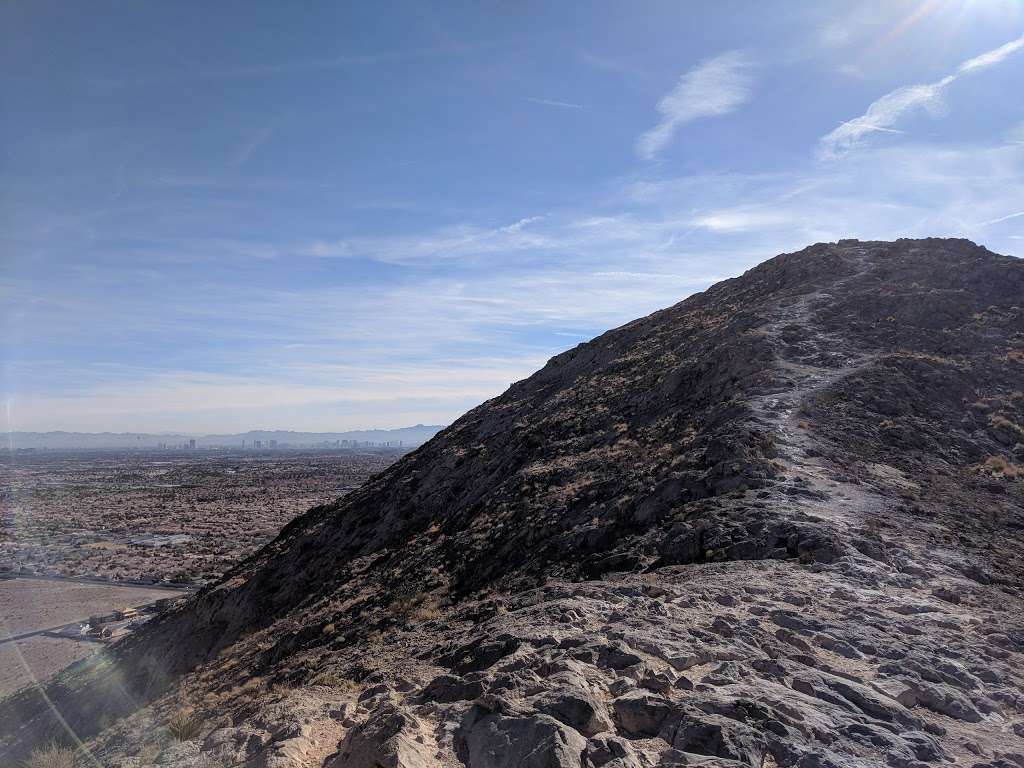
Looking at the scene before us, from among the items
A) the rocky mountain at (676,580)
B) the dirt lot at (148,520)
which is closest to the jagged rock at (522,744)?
the rocky mountain at (676,580)

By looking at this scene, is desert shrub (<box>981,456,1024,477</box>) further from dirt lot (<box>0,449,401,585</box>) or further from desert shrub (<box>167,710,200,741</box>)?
dirt lot (<box>0,449,401,585</box>)

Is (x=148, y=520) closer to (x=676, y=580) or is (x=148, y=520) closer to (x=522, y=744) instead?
(x=676, y=580)

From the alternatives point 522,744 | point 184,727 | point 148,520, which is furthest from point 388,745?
point 148,520

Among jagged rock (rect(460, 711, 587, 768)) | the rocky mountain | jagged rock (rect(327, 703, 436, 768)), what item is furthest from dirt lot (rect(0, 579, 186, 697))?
jagged rock (rect(460, 711, 587, 768))

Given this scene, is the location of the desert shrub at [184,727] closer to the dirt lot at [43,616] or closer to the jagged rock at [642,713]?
the jagged rock at [642,713]

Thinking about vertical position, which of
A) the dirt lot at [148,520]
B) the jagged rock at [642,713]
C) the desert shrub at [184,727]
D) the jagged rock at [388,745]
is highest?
the jagged rock at [642,713]

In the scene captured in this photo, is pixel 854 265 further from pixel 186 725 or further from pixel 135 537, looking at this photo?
pixel 135 537

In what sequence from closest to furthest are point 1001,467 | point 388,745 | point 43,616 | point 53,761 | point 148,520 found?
1. point 388,745
2. point 53,761
3. point 1001,467
4. point 43,616
5. point 148,520
